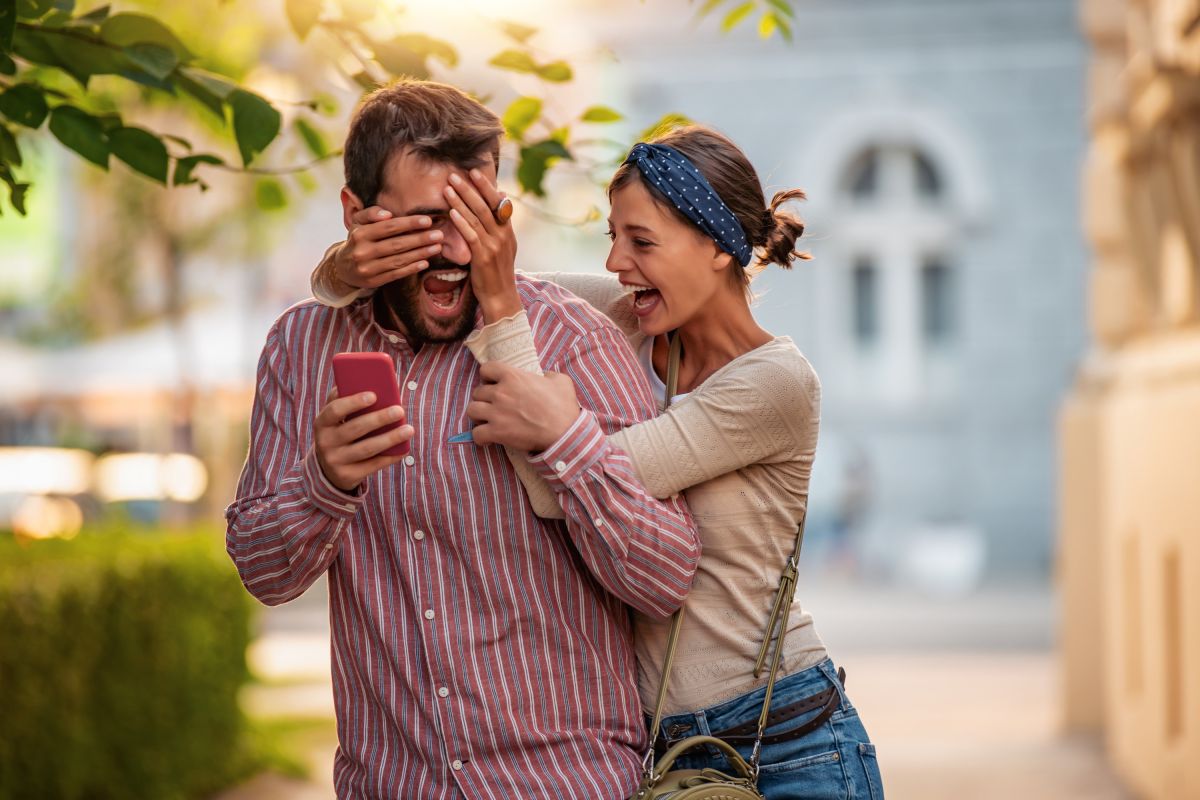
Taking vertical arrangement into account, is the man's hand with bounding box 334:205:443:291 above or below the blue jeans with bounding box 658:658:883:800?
above

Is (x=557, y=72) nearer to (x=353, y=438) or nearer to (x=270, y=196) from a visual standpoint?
(x=270, y=196)

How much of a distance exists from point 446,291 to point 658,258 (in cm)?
37

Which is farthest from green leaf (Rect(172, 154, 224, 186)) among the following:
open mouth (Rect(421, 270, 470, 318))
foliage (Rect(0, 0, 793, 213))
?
open mouth (Rect(421, 270, 470, 318))

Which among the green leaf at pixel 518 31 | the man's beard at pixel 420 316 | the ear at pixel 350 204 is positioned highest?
the green leaf at pixel 518 31

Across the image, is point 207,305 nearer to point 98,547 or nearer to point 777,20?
point 98,547

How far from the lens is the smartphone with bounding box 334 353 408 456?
2168mm

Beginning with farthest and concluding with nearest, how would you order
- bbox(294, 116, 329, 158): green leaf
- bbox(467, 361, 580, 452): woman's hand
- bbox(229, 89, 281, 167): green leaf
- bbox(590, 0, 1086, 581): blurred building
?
bbox(590, 0, 1086, 581): blurred building → bbox(294, 116, 329, 158): green leaf → bbox(229, 89, 281, 167): green leaf → bbox(467, 361, 580, 452): woman's hand

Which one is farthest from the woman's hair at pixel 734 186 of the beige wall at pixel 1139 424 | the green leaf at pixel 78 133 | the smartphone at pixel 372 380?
the beige wall at pixel 1139 424

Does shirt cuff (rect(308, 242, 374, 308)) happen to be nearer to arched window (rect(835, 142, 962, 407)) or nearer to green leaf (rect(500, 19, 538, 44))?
green leaf (rect(500, 19, 538, 44))

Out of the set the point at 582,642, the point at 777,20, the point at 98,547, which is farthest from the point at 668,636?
the point at 98,547

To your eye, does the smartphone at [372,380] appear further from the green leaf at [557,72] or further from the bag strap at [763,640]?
the green leaf at [557,72]

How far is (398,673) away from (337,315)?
55 cm

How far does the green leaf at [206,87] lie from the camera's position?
3.23 meters

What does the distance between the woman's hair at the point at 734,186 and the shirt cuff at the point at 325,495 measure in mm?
691
